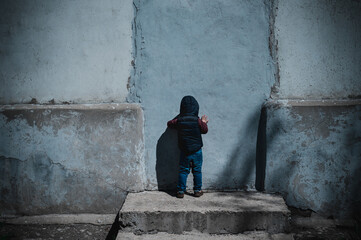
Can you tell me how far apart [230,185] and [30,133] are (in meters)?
2.16

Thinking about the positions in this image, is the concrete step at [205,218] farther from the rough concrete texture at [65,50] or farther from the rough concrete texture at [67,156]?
the rough concrete texture at [65,50]

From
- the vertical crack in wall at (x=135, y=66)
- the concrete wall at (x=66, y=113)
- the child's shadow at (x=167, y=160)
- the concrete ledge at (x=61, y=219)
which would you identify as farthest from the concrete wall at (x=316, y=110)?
the concrete ledge at (x=61, y=219)

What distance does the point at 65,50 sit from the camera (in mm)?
3199

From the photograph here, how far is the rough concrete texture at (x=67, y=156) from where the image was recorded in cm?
316

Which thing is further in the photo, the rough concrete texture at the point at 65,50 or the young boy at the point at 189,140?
the rough concrete texture at the point at 65,50

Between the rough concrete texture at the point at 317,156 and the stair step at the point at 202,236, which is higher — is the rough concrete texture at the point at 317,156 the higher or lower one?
the higher one

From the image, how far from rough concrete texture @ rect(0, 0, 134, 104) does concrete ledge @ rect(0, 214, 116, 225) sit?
3.95 feet

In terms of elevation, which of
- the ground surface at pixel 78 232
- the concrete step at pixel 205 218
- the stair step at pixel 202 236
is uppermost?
the concrete step at pixel 205 218

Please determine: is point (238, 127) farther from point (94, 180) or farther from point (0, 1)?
point (0, 1)

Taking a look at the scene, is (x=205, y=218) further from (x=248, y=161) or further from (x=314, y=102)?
(x=314, y=102)

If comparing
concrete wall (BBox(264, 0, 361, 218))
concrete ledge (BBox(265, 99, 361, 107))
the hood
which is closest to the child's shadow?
the hood

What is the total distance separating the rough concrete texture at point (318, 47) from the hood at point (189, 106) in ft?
3.09

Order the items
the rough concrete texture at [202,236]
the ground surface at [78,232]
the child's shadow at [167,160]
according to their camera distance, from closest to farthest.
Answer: the rough concrete texture at [202,236], the ground surface at [78,232], the child's shadow at [167,160]

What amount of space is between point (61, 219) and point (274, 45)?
2.86 metres
